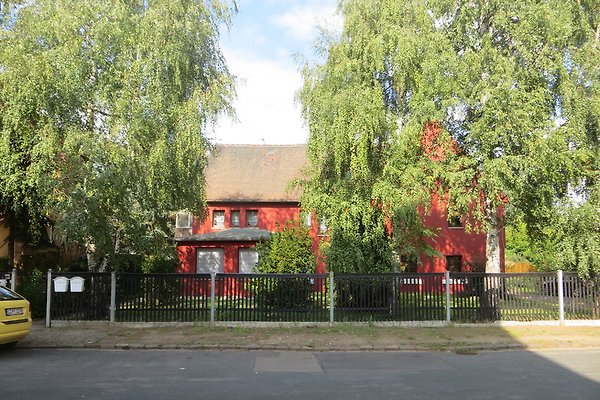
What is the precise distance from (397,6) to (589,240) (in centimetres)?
899

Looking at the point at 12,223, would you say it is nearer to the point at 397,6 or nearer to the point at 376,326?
the point at 376,326

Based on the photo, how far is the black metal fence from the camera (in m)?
13.6

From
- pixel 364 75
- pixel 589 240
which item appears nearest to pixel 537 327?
pixel 589 240

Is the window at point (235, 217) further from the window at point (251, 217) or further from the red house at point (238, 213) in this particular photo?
the window at point (251, 217)

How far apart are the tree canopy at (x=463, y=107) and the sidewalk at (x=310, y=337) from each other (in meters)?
3.63

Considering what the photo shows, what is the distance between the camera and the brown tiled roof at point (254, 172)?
91.3 feet

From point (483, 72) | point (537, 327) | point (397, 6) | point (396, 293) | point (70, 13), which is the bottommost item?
point (537, 327)

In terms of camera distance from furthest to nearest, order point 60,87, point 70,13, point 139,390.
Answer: point 70,13 < point 60,87 < point 139,390

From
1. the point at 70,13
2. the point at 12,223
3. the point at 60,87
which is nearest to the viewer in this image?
the point at 60,87

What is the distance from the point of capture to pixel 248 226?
2783 cm

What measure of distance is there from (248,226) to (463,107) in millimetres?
15982

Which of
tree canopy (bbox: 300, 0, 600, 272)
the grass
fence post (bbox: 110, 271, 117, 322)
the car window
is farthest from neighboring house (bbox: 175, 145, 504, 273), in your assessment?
the car window

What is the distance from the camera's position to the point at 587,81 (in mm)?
14797

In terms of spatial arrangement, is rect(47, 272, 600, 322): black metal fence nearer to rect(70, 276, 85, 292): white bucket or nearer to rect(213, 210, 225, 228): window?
rect(70, 276, 85, 292): white bucket
